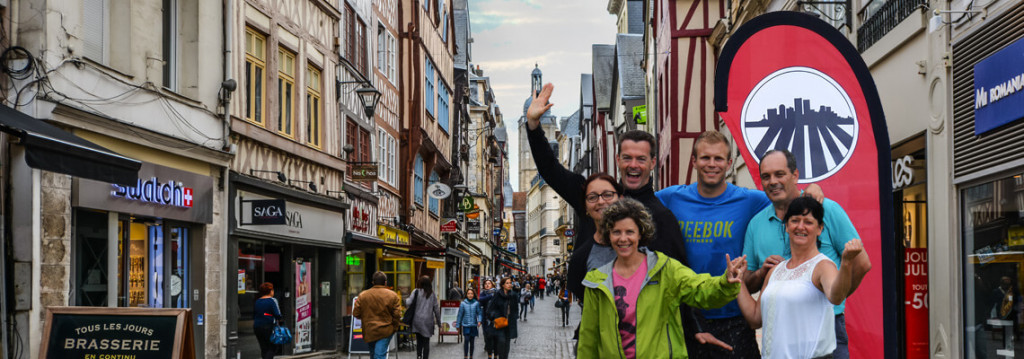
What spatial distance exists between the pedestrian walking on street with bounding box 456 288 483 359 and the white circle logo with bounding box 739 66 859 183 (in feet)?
36.5

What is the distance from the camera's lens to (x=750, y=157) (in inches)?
302

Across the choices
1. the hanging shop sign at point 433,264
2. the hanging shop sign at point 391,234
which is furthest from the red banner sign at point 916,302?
the hanging shop sign at point 433,264

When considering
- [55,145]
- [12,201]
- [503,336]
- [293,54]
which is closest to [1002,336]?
[55,145]

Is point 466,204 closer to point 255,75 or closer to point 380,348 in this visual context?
point 255,75

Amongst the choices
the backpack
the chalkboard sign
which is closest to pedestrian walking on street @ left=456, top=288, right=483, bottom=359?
the backpack

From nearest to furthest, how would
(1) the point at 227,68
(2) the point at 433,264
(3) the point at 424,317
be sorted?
(1) the point at 227,68
(3) the point at 424,317
(2) the point at 433,264

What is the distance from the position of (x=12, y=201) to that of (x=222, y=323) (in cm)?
554

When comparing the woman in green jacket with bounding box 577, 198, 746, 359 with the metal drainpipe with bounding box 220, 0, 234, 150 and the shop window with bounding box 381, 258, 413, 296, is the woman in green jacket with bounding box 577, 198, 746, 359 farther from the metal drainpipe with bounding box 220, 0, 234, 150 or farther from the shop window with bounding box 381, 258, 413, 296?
the shop window with bounding box 381, 258, 413, 296

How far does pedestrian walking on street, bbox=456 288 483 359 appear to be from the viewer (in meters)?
18.3

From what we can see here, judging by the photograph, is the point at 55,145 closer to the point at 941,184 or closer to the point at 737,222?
the point at 737,222

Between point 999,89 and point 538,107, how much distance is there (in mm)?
4350

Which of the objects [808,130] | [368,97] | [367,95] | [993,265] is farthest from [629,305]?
[368,97]

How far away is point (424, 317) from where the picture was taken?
16734 mm

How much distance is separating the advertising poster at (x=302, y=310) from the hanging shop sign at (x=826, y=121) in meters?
12.7
